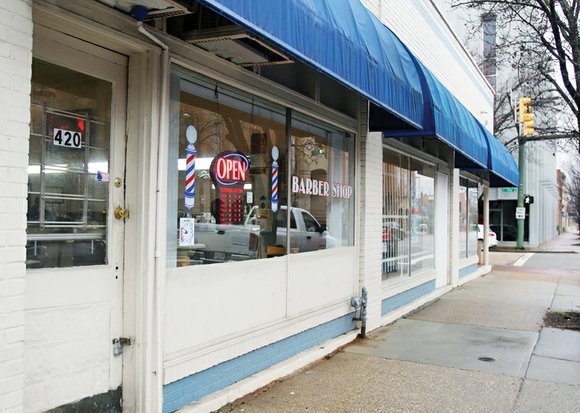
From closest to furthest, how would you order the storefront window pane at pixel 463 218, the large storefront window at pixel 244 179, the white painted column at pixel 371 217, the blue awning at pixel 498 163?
the large storefront window at pixel 244 179
the white painted column at pixel 371 217
the blue awning at pixel 498 163
the storefront window pane at pixel 463 218

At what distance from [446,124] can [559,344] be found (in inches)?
132

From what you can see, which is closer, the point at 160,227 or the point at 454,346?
the point at 160,227

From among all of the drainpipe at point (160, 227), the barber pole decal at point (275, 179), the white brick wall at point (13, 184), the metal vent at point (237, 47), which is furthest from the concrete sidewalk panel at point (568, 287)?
the white brick wall at point (13, 184)

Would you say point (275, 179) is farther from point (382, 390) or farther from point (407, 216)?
point (407, 216)

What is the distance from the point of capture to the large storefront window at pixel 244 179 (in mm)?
4293

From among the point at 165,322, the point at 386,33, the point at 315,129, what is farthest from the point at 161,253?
the point at 386,33

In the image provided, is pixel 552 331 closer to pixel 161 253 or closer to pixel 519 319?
pixel 519 319

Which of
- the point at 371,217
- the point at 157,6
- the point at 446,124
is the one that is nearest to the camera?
the point at 157,6

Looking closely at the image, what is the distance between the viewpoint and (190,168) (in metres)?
4.36

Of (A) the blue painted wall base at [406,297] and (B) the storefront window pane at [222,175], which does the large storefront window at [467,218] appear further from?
(B) the storefront window pane at [222,175]

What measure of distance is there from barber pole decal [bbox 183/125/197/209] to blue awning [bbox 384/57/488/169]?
3.64 metres

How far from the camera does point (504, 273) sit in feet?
53.0

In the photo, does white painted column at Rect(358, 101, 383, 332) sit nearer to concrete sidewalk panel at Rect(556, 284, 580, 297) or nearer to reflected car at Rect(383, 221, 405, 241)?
reflected car at Rect(383, 221, 405, 241)

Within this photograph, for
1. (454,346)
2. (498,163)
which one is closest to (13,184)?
(454,346)
